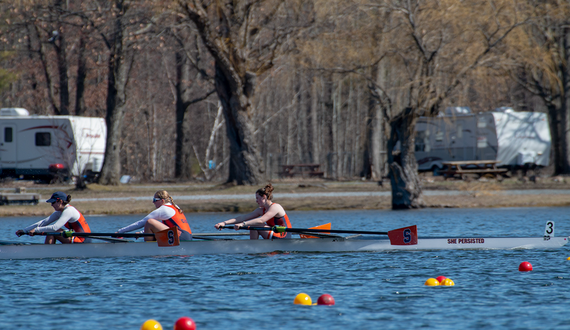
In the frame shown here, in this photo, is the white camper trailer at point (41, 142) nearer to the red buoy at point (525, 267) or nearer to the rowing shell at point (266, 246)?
the rowing shell at point (266, 246)

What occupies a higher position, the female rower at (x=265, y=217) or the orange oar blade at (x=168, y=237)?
the female rower at (x=265, y=217)

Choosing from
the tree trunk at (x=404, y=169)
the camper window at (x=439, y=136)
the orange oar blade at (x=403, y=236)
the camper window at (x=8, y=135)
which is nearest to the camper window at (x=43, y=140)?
the camper window at (x=8, y=135)

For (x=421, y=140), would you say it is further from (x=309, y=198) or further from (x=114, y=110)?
(x=114, y=110)

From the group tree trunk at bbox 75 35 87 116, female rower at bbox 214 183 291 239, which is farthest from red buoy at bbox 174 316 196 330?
tree trunk at bbox 75 35 87 116

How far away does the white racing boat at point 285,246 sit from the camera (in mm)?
12719

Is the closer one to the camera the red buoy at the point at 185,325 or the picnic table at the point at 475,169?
the red buoy at the point at 185,325

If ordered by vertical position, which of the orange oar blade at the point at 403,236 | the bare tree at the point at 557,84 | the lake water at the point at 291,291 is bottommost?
the lake water at the point at 291,291

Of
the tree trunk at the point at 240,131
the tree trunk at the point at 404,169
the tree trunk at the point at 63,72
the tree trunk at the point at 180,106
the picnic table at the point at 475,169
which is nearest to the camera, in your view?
the tree trunk at the point at 404,169

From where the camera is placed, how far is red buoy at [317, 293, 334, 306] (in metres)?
8.83

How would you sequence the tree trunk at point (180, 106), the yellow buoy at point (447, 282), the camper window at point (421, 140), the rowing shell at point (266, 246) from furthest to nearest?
the tree trunk at point (180, 106) → the camper window at point (421, 140) → the rowing shell at point (266, 246) → the yellow buoy at point (447, 282)

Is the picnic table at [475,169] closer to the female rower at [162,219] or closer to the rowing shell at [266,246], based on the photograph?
the rowing shell at [266,246]

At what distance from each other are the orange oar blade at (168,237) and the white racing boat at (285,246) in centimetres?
11

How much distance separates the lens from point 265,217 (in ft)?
43.4

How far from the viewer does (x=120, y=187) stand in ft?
96.5
